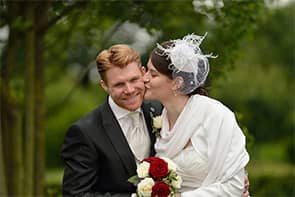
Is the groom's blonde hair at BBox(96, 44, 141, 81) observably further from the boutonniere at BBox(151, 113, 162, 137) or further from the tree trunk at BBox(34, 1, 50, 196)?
the tree trunk at BBox(34, 1, 50, 196)

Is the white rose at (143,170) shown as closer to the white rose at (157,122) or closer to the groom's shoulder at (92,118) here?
the white rose at (157,122)

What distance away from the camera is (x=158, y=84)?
191 inches

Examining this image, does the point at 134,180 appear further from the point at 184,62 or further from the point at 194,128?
the point at 184,62

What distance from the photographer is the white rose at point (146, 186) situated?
4.72m

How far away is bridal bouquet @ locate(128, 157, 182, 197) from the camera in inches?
185

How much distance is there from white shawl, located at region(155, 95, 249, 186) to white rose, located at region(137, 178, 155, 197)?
0.80 ft

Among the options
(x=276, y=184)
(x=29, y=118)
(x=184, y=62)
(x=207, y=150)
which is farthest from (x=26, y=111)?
(x=276, y=184)

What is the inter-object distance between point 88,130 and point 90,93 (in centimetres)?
2958

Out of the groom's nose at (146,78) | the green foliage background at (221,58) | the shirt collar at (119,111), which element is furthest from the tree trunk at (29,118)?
the groom's nose at (146,78)

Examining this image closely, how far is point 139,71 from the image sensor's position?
502 cm

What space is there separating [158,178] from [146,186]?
0.08 m

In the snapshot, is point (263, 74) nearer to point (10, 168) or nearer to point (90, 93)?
point (90, 93)

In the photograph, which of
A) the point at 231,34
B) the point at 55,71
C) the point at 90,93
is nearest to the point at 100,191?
the point at 231,34

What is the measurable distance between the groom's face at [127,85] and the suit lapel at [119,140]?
0.13 metres
